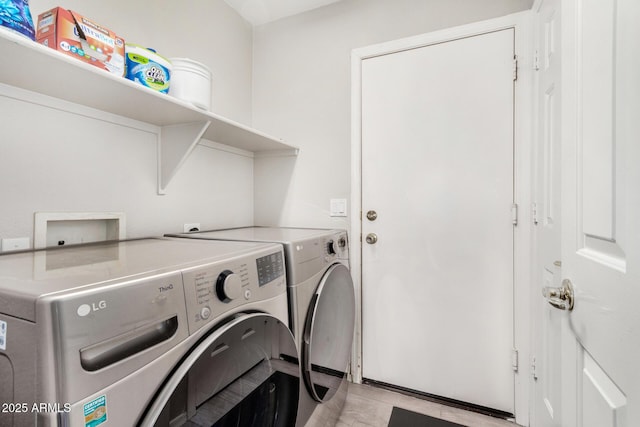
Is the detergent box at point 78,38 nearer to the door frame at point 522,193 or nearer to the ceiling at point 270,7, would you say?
the ceiling at point 270,7

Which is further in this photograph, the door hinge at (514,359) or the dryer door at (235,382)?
the door hinge at (514,359)

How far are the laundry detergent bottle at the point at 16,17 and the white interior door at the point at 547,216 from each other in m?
1.76

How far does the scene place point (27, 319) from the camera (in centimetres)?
48

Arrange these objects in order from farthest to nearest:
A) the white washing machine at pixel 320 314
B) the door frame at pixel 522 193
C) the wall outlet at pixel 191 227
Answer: the wall outlet at pixel 191 227 → the door frame at pixel 522 193 → the white washing machine at pixel 320 314

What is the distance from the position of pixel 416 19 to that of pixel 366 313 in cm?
184

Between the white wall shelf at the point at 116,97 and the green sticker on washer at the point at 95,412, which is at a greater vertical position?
the white wall shelf at the point at 116,97

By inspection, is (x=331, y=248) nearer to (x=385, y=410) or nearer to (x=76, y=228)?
(x=385, y=410)

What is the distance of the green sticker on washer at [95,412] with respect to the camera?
1.56 feet

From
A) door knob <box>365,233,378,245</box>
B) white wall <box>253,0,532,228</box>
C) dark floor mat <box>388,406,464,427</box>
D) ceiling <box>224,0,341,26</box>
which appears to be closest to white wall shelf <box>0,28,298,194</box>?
white wall <box>253,0,532,228</box>

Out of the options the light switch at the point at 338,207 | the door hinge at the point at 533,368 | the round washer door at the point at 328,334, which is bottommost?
→ the door hinge at the point at 533,368

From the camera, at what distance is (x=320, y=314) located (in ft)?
4.14

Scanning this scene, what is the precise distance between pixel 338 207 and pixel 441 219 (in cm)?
64

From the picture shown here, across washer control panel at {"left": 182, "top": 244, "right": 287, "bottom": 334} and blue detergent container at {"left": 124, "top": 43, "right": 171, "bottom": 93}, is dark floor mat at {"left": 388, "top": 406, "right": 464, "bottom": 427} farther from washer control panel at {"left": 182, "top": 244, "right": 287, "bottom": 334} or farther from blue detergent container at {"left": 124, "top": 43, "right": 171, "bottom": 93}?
blue detergent container at {"left": 124, "top": 43, "right": 171, "bottom": 93}

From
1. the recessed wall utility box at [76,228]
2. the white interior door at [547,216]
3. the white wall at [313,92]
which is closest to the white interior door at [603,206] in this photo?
the white interior door at [547,216]
